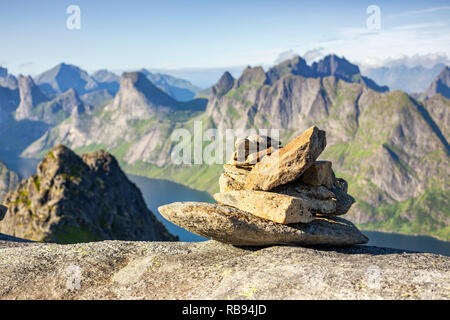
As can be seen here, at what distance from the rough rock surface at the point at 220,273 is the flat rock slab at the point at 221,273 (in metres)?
0.05

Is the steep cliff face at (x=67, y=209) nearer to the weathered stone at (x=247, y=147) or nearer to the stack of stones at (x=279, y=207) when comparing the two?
the weathered stone at (x=247, y=147)

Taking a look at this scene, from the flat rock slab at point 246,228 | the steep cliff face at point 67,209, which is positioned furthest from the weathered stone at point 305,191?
the steep cliff face at point 67,209

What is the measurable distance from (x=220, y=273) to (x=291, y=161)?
10763 millimetres

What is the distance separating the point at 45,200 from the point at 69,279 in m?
151

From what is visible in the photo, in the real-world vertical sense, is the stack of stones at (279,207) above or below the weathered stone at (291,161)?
below

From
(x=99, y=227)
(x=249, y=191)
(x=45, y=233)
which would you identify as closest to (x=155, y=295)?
(x=249, y=191)

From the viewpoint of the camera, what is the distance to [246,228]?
1056 inches

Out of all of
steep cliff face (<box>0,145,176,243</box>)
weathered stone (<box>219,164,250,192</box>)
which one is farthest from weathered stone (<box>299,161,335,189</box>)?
steep cliff face (<box>0,145,176,243</box>)

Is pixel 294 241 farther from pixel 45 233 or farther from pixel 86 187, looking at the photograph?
pixel 86 187

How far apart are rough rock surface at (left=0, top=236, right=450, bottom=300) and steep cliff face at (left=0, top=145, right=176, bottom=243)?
4763 inches

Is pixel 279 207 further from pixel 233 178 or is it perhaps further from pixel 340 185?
pixel 340 185

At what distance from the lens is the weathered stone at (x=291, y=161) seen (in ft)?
91.6

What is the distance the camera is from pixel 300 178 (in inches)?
1227

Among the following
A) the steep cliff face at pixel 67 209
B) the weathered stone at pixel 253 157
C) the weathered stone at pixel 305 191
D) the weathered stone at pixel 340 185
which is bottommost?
the steep cliff face at pixel 67 209
